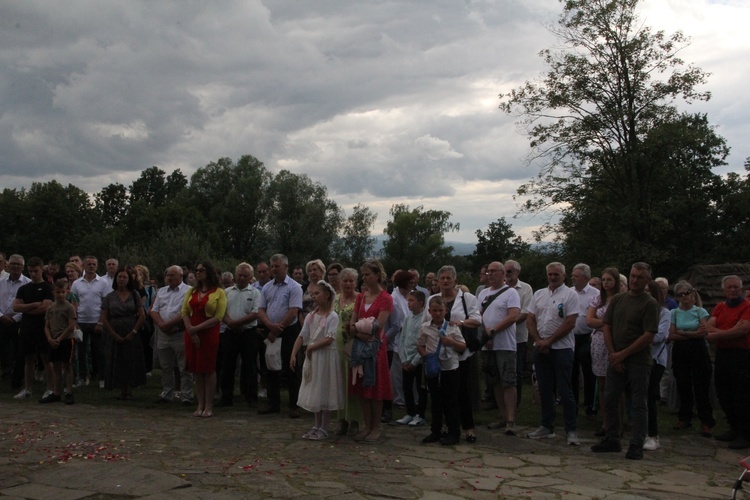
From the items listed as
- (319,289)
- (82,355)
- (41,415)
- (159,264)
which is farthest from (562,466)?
(159,264)

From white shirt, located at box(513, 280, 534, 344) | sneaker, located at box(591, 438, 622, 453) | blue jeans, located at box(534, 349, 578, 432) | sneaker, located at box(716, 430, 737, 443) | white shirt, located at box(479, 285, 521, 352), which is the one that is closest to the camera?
sneaker, located at box(591, 438, 622, 453)

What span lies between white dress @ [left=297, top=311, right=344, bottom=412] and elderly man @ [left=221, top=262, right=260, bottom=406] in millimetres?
2301

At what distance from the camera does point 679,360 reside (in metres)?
9.73

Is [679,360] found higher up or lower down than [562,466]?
higher up

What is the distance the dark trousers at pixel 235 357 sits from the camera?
1061cm

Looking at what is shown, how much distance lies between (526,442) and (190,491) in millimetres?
4131

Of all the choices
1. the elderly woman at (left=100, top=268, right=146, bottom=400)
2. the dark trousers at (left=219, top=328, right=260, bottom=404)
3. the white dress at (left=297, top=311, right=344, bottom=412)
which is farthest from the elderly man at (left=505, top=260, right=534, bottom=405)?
the elderly woman at (left=100, top=268, right=146, bottom=400)

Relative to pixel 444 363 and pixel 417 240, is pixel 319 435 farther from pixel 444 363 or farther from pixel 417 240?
pixel 417 240

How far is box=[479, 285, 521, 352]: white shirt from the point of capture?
9.02 metres

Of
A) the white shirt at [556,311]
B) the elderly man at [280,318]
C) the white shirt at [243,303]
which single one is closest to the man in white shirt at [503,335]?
the white shirt at [556,311]

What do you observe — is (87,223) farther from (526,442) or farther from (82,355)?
(526,442)

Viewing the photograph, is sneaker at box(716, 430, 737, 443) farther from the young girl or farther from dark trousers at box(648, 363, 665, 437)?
the young girl

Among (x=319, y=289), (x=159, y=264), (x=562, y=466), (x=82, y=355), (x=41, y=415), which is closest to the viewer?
(x=562, y=466)

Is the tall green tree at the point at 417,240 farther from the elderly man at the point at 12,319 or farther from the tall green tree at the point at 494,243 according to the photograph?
the elderly man at the point at 12,319
